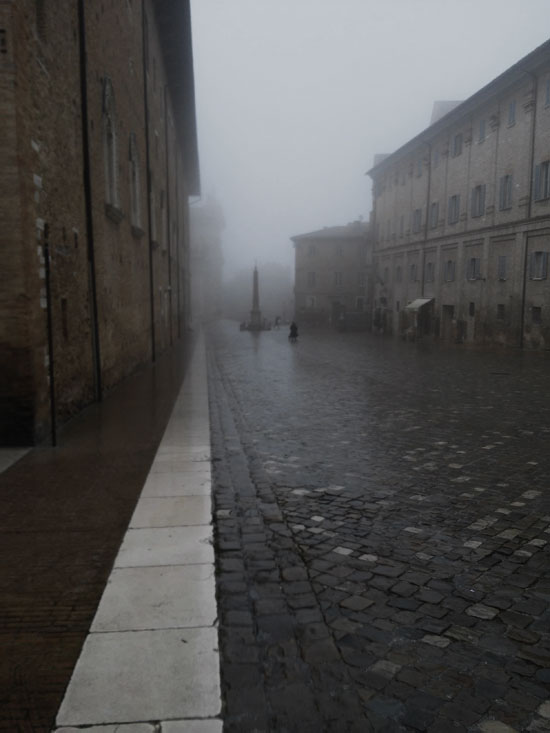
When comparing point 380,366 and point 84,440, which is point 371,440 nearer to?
point 84,440

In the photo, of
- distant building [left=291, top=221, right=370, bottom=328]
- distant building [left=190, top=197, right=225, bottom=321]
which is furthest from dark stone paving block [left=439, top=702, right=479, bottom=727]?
distant building [left=190, top=197, right=225, bottom=321]

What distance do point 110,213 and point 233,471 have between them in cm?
758

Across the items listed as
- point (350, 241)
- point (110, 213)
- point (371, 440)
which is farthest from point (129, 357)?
point (350, 241)

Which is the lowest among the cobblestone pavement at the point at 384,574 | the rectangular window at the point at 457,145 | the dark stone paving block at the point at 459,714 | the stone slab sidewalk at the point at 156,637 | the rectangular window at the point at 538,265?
the cobblestone pavement at the point at 384,574

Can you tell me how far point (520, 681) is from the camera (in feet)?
9.16

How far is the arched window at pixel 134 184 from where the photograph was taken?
15.3 m

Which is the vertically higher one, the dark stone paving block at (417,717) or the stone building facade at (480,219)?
the stone building facade at (480,219)

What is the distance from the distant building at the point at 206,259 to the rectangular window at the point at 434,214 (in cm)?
3351

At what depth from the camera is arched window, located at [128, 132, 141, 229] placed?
50.1ft

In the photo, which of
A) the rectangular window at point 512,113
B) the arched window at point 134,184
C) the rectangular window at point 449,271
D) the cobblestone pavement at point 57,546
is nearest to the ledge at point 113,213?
the arched window at point 134,184

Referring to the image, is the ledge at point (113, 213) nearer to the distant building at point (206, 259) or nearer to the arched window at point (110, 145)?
the arched window at point (110, 145)

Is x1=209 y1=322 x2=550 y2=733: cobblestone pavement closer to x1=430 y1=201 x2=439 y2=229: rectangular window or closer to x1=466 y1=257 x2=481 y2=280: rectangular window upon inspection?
x1=466 y1=257 x2=481 y2=280: rectangular window

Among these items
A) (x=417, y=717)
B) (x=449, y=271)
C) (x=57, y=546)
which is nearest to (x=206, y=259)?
(x=449, y=271)

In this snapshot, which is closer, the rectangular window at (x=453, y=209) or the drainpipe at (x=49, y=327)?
the drainpipe at (x=49, y=327)
